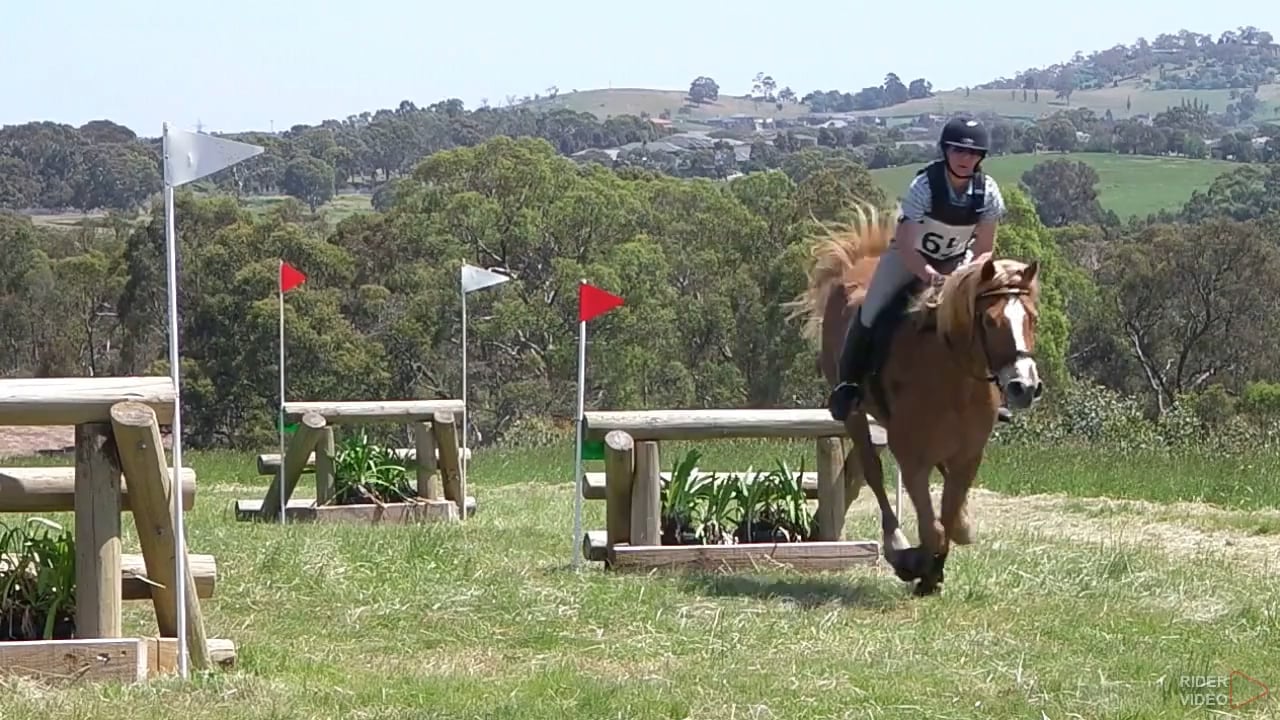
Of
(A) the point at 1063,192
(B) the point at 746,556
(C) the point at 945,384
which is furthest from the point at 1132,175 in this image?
(C) the point at 945,384

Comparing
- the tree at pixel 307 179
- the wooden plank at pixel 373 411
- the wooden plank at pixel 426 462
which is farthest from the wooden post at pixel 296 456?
the tree at pixel 307 179

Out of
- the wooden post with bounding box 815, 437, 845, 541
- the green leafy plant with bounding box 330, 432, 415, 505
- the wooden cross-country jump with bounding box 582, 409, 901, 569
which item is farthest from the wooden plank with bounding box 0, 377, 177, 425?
the green leafy plant with bounding box 330, 432, 415, 505

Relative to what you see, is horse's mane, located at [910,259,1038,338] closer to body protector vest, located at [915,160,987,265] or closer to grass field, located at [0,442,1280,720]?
body protector vest, located at [915,160,987,265]

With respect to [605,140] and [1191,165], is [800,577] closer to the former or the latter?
[1191,165]

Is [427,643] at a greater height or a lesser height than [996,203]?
lesser

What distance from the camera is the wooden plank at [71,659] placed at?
5137mm

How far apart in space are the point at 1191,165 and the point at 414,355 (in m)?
73.6

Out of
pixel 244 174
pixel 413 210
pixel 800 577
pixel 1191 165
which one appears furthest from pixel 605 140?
pixel 800 577

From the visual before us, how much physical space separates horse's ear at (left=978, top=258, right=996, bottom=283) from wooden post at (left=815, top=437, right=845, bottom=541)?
77.8 inches

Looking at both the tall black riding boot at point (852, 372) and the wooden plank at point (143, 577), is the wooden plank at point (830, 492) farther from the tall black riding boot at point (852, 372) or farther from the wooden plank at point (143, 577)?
the wooden plank at point (143, 577)

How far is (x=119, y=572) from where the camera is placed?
5.30 m

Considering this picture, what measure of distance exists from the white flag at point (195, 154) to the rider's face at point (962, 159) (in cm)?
318

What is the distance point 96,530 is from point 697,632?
89.1 inches

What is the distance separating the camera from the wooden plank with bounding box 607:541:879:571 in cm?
796
